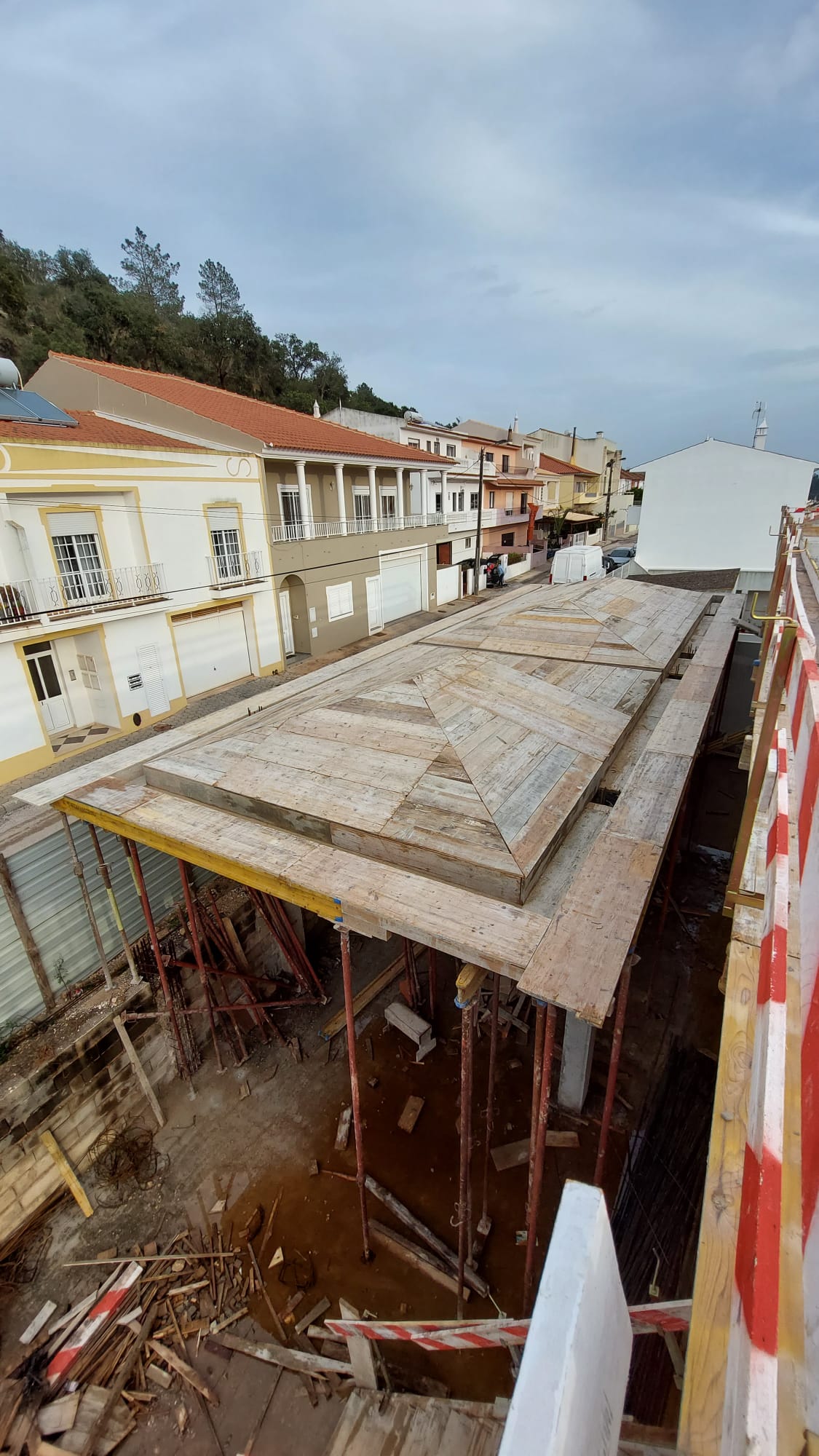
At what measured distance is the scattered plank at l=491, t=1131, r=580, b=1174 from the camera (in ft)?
22.7

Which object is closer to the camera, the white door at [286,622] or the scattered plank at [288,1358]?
the scattered plank at [288,1358]

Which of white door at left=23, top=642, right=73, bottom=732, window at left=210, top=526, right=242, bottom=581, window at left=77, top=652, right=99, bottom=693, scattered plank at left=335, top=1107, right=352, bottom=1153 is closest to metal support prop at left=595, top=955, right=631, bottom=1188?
scattered plank at left=335, top=1107, right=352, bottom=1153

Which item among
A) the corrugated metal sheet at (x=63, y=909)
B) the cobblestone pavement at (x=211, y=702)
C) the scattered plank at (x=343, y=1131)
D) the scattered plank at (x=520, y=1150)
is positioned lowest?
the scattered plank at (x=343, y=1131)

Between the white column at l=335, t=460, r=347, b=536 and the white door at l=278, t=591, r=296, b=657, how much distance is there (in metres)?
3.47

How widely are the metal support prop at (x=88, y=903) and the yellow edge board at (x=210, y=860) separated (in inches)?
29.8

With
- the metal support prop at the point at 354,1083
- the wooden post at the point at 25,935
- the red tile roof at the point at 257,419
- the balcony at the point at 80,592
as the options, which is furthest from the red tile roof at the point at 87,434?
the metal support prop at the point at 354,1083

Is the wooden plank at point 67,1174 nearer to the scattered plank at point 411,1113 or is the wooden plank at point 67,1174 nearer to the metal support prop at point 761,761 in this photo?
the scattered plank at point 411,1113

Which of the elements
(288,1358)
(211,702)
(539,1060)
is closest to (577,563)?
(211,702)

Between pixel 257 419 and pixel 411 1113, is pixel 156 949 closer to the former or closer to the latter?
pixel 411 1113

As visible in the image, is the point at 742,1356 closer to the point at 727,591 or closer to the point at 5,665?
the point at 5,665

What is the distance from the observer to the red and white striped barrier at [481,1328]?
2.80m

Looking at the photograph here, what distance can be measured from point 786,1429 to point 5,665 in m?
15.4

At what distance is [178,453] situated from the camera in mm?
15594

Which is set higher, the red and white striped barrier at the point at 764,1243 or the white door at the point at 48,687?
the red and white striped barrier at the point at 764,1243
